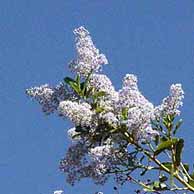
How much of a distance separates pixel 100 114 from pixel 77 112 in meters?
0.12

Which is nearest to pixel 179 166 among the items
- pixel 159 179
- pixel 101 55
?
pixel 159 179

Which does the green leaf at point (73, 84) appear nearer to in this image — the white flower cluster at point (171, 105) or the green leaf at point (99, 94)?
the green leaf at point (99, 94)

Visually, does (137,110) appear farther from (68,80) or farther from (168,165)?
(68,80)

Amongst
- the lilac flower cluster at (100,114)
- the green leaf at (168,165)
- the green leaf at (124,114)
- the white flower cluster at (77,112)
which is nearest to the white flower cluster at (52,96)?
the lilac flower cluster at (100,114)

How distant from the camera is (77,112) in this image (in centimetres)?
320

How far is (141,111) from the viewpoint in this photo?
10.1ft

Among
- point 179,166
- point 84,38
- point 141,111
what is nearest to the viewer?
point 141,111

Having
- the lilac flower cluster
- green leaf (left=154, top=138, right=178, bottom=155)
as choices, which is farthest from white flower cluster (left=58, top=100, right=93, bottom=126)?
green leaf (left=154, top=138, right=178, bottom=155)

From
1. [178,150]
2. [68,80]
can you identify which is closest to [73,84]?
[68,80]

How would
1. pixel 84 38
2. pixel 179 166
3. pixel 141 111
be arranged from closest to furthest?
pixel 141 111
pixel 179 166
pixel 84 38

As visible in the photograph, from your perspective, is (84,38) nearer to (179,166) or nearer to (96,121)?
(96,121)

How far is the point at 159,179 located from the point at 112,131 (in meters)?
0.42

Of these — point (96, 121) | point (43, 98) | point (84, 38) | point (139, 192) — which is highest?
point (84, 38)

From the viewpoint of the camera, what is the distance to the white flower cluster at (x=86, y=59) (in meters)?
3.41
